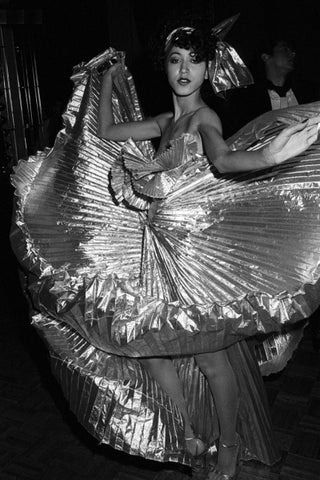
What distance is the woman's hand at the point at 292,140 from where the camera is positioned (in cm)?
129

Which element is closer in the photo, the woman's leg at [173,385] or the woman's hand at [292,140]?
the woman's hand at [292,140]

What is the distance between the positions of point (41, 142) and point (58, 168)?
1292 millimetres

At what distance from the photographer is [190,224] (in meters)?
1.57

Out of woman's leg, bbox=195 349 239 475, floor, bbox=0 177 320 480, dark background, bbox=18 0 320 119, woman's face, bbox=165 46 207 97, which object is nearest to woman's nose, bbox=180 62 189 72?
woman's face, bbox=165 46 207 97

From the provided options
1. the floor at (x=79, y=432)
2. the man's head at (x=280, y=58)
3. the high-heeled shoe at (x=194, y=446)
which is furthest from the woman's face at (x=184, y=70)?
the man's head at (x=280, y=58)

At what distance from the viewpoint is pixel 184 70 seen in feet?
5.26

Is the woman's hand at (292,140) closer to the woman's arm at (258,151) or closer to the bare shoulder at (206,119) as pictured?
the woman's arm at (258,151)

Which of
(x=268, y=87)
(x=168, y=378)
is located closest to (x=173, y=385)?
(x=168, y=378)

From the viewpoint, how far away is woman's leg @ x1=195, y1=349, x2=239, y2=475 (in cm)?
160

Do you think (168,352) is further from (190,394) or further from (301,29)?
(301,29)

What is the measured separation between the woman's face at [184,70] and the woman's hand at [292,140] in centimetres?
41

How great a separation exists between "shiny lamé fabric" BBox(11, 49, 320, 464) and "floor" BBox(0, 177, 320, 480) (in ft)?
0.39

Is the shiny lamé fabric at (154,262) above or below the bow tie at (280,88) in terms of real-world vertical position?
below

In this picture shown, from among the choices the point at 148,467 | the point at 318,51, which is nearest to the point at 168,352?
the point at 148,467
